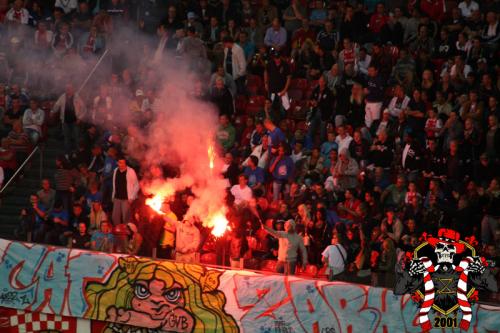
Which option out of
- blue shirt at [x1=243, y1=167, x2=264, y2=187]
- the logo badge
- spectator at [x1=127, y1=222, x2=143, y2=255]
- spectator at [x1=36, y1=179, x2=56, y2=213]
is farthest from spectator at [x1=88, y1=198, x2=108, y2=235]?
the logo badge

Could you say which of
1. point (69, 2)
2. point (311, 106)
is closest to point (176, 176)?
point (311, 106)

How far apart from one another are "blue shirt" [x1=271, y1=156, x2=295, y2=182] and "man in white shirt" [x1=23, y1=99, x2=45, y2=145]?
5553mm

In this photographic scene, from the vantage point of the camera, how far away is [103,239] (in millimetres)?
15562

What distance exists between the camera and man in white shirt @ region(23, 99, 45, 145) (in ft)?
66.1

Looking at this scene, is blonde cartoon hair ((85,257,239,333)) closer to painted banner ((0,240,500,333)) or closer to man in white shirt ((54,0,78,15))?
painted banner ((0,240,500,333))

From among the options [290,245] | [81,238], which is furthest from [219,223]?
[81,238]

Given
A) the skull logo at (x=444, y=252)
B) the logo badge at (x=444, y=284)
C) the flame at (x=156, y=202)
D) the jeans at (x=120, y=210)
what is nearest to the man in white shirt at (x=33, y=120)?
the jeans at (x=120, y=210)

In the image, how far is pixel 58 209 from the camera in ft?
59.2

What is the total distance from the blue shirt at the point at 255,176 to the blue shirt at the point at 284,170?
0.80 feet

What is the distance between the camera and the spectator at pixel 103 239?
1511 cm

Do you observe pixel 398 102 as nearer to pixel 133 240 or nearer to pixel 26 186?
pixel 133 240

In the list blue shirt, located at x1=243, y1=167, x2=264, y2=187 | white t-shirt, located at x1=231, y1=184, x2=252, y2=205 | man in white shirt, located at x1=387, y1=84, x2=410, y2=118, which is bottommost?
white t-shirt, located at x1=231, y1=184, x2=252, y2=205

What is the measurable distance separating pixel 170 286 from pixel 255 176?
4.62 meters

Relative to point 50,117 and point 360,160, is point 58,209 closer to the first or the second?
point 50,117
